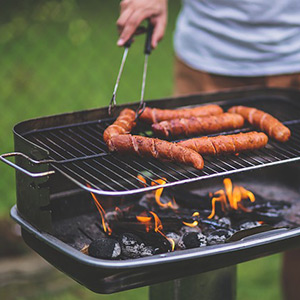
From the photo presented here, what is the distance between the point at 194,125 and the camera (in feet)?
8.45

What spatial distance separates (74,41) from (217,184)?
550 cm

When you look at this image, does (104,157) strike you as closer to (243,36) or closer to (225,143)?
(225,143)

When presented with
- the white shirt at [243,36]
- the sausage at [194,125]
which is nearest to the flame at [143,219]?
the sausage at [194,125]

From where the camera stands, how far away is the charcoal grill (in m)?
2.01

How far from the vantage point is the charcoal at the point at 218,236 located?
2.31 meters

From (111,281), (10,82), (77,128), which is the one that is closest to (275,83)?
(77,128)

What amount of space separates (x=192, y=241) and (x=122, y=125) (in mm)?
582

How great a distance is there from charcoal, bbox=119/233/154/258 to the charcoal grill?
0.17 metres

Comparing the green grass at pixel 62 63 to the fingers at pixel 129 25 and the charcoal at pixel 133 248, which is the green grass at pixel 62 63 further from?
the charcoal at pixel 133 248

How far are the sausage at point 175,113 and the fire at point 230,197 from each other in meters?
0.35

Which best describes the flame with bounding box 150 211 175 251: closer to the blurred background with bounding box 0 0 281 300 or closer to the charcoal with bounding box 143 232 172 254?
the charcoal with bounding box 143 232 172 254

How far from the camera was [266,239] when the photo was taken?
212cm

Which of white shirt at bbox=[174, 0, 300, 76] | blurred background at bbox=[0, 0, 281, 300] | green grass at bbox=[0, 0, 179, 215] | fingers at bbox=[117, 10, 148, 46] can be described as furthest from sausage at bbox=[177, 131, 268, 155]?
green grass at bbox=[0, 0, 179, 215]

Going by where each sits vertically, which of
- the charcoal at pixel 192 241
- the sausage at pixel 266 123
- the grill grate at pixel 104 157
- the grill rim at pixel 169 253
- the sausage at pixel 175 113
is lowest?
the charcoal at pixel 192 241
